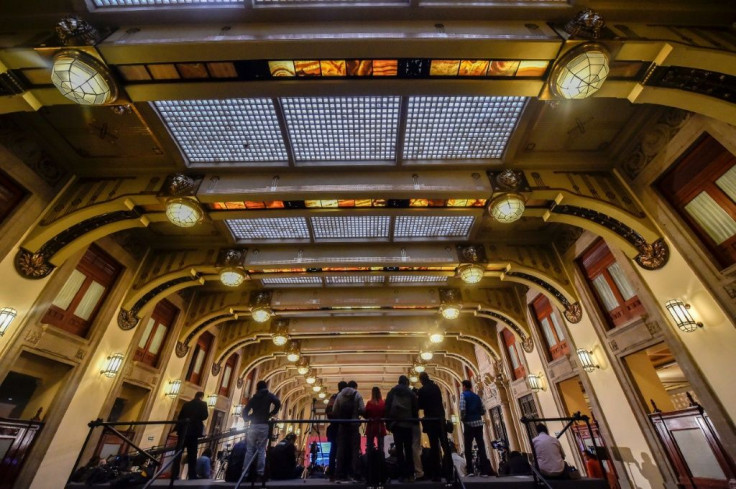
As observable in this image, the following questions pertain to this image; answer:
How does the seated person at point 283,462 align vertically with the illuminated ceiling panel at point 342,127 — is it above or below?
below

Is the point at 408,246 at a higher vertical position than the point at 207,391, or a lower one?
higher

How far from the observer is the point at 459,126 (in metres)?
5.29

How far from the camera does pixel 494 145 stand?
5699 millimetres

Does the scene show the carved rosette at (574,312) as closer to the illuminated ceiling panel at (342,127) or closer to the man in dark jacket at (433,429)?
the man in dark jacket at (433,429)

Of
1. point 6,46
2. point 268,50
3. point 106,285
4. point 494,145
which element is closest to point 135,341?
point 106,285

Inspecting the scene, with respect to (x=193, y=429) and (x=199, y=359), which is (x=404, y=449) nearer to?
(x=193, y=429)

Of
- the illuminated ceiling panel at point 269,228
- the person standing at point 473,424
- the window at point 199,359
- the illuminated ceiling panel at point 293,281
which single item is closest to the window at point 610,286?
the person standing at point 473,424

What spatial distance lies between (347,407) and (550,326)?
7230 mm

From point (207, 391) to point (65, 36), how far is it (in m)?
11.9

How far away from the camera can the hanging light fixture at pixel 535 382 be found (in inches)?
366

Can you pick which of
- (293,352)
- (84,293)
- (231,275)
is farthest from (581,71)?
(293,352)

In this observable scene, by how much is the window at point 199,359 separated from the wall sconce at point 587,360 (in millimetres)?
12290

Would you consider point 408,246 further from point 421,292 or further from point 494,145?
point 494,145

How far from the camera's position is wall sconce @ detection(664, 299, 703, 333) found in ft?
15.5
